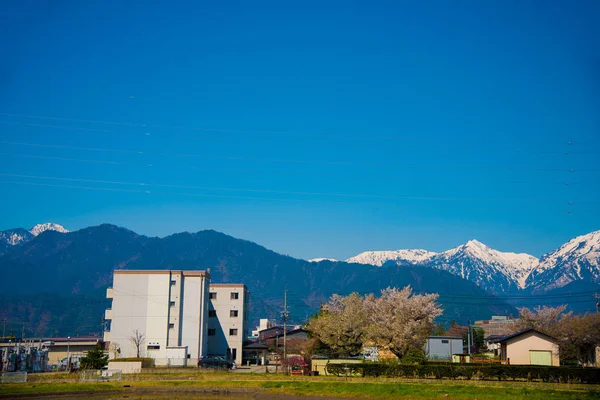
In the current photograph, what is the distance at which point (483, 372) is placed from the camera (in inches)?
1646

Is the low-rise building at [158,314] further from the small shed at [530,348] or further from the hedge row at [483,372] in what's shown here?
the small shed at [530,348]

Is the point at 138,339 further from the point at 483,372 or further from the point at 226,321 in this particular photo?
the point at 483,372

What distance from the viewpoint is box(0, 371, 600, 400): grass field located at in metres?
34.1

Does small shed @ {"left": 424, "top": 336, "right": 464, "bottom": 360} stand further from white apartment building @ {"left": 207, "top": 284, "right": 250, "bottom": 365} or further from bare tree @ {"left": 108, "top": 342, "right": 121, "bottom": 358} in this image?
bare tree @ {"left": 108, "top": 342, "right": 121, "bottom": 358}

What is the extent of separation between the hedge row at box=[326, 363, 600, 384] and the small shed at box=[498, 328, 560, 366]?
41.6 feet

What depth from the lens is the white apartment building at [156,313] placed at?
69.9m

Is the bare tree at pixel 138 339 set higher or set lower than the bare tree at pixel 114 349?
higher

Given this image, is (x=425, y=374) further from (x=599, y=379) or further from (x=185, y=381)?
(x=185, y=381)

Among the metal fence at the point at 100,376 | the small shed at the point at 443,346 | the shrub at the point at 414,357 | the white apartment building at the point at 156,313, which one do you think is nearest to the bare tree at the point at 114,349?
the white apartment building at the point at 156,313

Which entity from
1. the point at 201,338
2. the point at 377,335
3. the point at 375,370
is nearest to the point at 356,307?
the point at 377,335

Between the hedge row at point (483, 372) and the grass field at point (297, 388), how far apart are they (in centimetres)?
202

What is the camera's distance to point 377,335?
58156mm

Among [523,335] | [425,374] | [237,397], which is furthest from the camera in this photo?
[523,335]

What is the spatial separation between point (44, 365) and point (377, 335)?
121 feet
